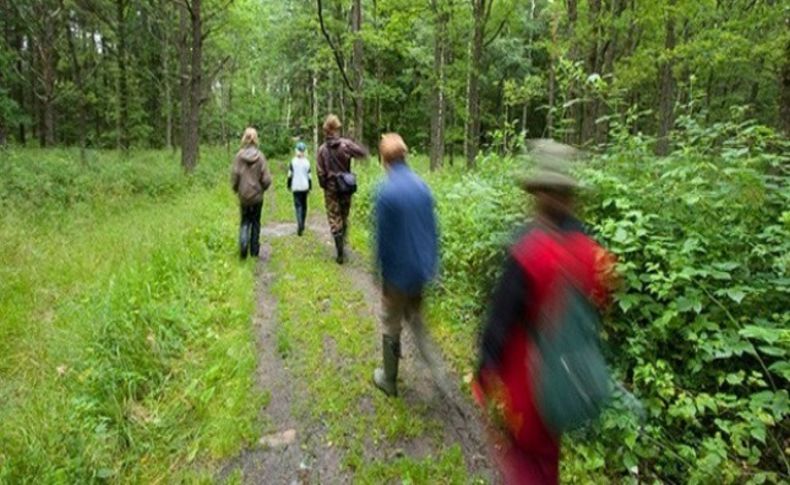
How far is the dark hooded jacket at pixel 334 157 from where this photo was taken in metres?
7.77

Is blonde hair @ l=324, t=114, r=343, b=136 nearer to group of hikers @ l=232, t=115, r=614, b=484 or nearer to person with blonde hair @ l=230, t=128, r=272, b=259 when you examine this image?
person with blonde hair @ l=230, t=128, r=272, b=259

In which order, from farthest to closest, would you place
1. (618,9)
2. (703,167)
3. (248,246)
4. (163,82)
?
1. (163,82)
2. (618,9)
3. (248,246)
4. (703,167)

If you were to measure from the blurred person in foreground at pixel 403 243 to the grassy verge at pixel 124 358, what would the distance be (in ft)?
5.01

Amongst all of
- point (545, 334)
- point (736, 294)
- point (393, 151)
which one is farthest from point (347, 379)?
point (736, 294)

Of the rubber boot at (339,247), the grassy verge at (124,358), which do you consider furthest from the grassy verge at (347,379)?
the grassy verge at (124,358)

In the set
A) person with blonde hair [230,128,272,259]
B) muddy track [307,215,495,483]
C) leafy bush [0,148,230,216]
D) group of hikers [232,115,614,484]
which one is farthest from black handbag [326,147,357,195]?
leafy bush [0,148,230,216]

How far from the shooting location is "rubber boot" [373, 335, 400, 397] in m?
4.23

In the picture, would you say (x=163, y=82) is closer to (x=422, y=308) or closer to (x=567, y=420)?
(x=422, y=308)

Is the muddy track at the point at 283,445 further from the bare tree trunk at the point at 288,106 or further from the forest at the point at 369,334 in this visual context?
the bare tree trunk at the point at 288,106

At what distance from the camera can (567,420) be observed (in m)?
2.24

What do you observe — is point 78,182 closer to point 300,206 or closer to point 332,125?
point 300,206

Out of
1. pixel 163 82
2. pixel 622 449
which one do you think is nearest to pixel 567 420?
pixel 622 449

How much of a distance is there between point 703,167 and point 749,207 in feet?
1.95

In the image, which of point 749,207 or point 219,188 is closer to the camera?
point 749,207
